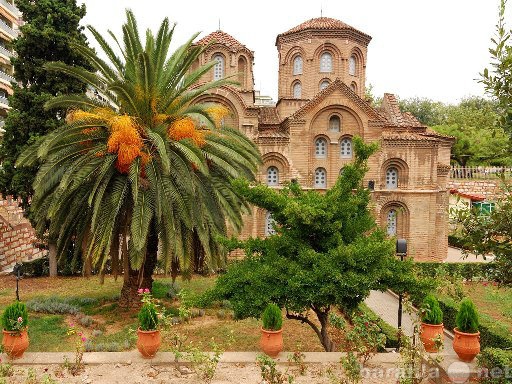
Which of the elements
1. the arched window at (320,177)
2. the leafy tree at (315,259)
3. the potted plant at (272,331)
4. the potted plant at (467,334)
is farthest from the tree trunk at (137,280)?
the arched window at (320,177)

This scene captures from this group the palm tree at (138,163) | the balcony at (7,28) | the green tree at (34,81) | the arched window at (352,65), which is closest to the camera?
the palm tree at (138,163)

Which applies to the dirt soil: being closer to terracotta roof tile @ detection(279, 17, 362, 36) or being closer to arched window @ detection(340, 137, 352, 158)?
arched window @ detection(340, 137, 352, 158)

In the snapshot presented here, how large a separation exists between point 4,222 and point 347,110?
16812 millimetres

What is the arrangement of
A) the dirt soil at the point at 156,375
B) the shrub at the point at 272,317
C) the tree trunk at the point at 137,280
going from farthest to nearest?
the tree trunk at the point at 137,280 → the shrub at the point at 272,317 → the dirt soil at the point at 156,375

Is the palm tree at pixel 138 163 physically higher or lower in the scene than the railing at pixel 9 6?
lower

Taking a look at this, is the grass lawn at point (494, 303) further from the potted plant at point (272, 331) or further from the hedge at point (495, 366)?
the potted plant at point (272, 331)

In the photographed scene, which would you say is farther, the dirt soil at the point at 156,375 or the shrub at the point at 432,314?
the shrub at the point at 432,314

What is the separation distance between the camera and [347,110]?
819 inches

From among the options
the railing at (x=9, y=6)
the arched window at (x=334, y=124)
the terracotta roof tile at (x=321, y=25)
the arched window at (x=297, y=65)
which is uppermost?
the railing at (x=9, y=6)

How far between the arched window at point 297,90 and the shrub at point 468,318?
61.3 feet

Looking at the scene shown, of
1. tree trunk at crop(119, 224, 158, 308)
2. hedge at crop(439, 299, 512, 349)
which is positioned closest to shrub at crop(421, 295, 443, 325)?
hedge at crop(439, 299, 512, 349)

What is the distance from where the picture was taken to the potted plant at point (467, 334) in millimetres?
7609

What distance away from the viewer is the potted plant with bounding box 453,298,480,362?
7609 mm

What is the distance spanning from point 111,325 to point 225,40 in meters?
16.4
